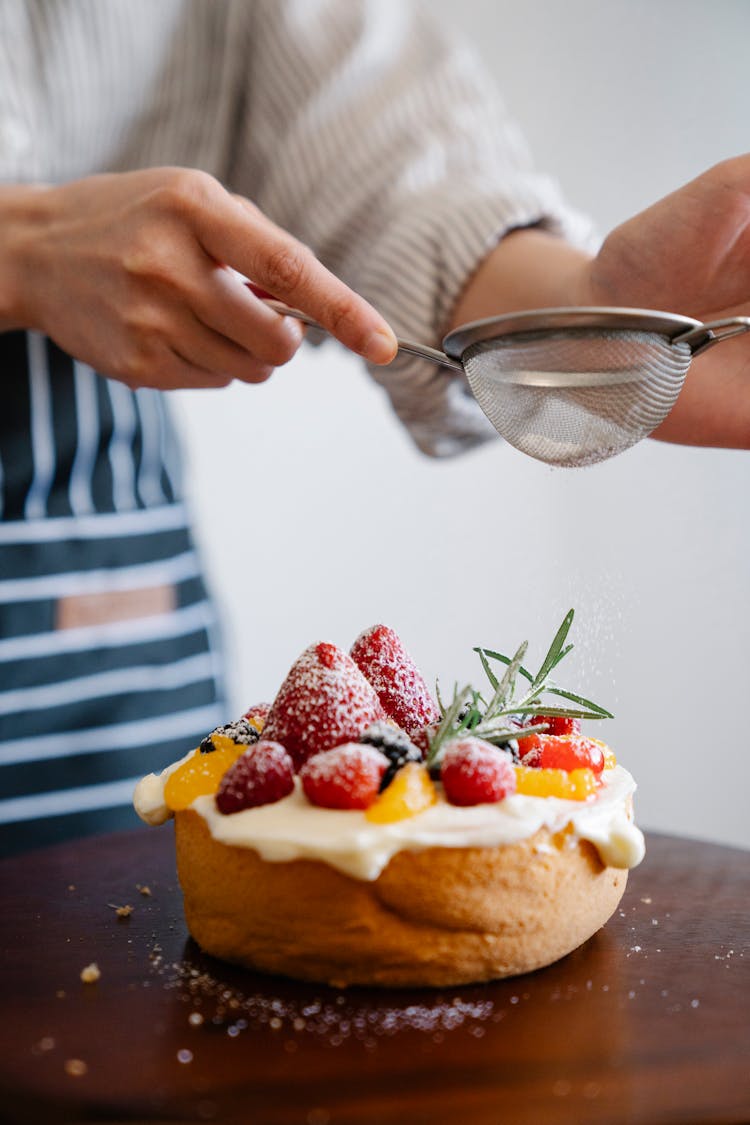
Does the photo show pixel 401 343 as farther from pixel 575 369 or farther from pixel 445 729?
pixel 445 729

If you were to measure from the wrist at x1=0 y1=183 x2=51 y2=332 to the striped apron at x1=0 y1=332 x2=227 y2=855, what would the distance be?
0.80 feet

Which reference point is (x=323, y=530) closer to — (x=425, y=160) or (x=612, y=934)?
(x=425, y=160)

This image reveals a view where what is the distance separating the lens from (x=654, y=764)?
9.17 feet

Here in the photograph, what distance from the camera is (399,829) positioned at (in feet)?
2.99

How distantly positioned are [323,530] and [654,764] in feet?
3.43

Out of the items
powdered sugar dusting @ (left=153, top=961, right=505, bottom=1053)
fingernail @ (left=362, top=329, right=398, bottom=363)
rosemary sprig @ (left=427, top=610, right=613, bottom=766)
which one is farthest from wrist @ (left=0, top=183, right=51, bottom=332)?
powdered sugar dusting @ (left=153, top=961, right=505, bottom=1053)

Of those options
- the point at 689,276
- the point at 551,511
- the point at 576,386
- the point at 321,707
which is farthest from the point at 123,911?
the point at 551,511

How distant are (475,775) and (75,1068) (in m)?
0.38

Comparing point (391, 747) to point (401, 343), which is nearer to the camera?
point (391, 747)

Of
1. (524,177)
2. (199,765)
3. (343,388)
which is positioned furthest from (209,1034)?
(343,388)

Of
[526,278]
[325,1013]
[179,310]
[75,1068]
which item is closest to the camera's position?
[75,1068]

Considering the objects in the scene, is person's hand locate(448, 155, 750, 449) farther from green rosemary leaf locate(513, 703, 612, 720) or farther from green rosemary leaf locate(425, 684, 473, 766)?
green rosemary leaf locate(425, 684, 473, 766)

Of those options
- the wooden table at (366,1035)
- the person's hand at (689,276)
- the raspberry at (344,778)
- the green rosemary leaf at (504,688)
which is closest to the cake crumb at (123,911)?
the wooden table at (366,1035)

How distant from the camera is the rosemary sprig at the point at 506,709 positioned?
102 centimetres
